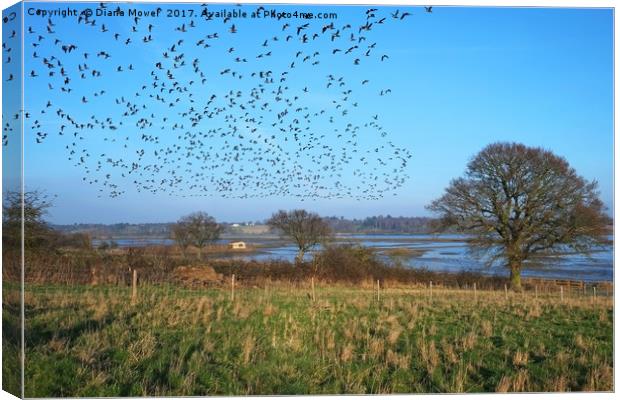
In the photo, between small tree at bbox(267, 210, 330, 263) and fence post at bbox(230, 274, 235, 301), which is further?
fence post at bbox(230, 274, 235, 301)

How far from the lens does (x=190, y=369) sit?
4.78m

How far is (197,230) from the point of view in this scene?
17.7 ft

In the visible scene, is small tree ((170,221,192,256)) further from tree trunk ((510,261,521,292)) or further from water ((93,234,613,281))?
tree trunk ((510,261,521,292))

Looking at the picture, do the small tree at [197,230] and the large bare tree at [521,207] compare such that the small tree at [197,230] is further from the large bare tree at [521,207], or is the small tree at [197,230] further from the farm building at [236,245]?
the large bare tree at [521,207]

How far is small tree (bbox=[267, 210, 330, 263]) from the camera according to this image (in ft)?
17.1

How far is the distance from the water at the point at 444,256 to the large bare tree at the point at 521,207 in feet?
0.46

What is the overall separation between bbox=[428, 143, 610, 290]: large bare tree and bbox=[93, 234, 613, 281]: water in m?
0.14

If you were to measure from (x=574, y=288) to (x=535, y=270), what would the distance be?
0.42m

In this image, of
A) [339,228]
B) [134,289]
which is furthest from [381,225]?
[134,289]

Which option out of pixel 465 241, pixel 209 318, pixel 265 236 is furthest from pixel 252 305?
pixel 465 241

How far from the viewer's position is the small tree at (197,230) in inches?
206

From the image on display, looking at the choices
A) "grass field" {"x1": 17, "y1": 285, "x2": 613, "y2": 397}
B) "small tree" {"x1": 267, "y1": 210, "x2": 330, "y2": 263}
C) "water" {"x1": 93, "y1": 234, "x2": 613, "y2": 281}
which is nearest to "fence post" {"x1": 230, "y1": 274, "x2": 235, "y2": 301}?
"grass field" {"x1": 17, "y1": 285, "x2": 613, "y2": 397}

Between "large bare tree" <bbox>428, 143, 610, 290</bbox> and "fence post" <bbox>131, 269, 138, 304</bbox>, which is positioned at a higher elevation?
"large bare tree" <bbox>428, 143, 610, 290</bbox>

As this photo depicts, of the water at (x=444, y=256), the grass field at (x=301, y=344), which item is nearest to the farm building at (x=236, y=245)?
the water at (x=444, y=256)
